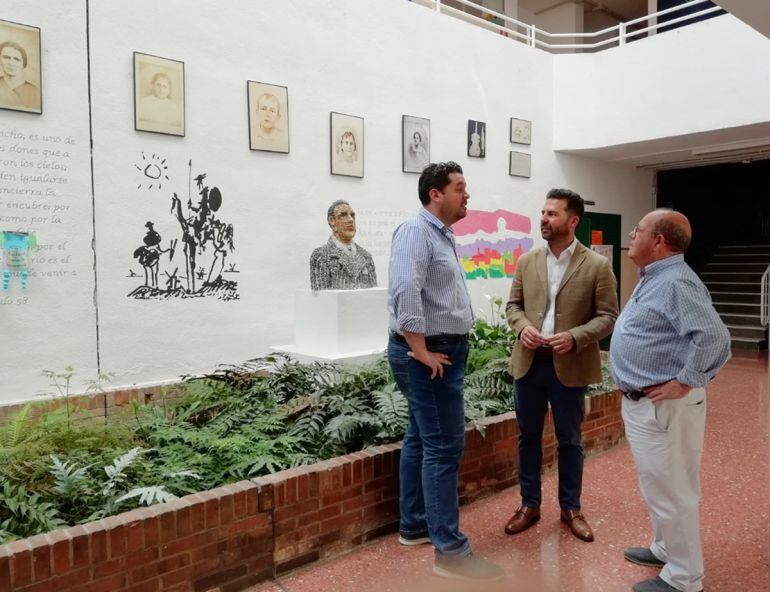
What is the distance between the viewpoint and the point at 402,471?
3104 millimetres

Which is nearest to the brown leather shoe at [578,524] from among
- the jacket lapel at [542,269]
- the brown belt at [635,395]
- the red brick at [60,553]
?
Result: the brown belt at [635,395]

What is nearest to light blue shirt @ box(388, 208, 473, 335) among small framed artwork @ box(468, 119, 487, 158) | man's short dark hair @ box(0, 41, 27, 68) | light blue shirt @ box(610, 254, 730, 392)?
light blue shirt @ box(610, 254, 730, 392)

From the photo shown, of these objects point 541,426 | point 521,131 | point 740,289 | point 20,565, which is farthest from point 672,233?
point 740,289

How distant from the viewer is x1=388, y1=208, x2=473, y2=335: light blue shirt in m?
2.70

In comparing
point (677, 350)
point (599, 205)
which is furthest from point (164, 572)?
point (599, 205)

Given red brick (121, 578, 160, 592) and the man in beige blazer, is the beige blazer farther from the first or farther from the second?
red brick (121, 578, 160, 592)

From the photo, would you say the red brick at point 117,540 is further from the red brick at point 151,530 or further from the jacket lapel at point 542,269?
the jacket lapel at point 542,269

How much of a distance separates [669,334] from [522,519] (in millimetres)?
1398

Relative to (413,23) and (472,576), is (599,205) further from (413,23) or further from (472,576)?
(472,576)

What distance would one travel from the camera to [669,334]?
8.47 ft

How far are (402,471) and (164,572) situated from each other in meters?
1.22

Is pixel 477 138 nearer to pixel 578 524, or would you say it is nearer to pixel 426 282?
pixel 426 282

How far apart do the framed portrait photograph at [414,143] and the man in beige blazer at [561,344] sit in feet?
14.3

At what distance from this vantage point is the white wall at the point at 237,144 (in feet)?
16.1
